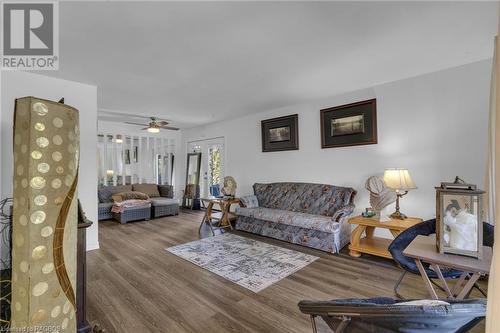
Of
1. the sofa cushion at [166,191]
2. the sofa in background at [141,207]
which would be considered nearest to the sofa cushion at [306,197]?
the sofa in background at [141,207]

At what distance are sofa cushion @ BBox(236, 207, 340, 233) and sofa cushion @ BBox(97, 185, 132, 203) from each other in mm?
3549

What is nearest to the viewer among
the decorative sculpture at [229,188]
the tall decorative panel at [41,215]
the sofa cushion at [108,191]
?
the tall decorative panel at [41,215]

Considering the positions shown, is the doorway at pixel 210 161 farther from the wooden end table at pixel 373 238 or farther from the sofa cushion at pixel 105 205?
the wooden end table at pixel 373 238

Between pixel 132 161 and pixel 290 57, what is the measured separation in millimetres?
5745

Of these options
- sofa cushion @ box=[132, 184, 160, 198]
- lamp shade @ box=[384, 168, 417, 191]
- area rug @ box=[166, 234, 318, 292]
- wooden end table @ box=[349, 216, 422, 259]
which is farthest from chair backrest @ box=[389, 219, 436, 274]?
sofa cushion @ box=[132, 184, 160, 198]

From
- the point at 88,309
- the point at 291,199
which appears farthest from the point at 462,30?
the point at 88,309

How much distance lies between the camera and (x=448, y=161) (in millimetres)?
2982

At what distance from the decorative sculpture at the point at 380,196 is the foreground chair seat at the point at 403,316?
241 cm

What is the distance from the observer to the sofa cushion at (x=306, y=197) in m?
3.71

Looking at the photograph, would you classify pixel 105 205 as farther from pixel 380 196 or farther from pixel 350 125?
pixel 380 196

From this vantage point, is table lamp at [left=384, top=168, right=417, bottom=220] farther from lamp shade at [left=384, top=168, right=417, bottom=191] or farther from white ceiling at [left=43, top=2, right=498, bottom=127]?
white ceiling at [left=43, top=2, right=498, bottom=127]

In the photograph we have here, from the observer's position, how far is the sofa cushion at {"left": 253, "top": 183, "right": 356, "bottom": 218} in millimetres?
3709

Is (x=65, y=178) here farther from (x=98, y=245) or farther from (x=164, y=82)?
(x=98, y=245)

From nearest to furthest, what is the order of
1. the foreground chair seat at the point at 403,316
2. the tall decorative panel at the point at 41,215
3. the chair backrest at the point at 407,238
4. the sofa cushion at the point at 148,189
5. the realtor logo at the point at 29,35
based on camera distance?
the foreground chair seat at the point at 403,316 < the tall decorative panel at the point at 41,215 < the realtor logo at the point at 29,35 < the chair backrest at the point at 407,238 < the sofa cushion at the point at 148,189
